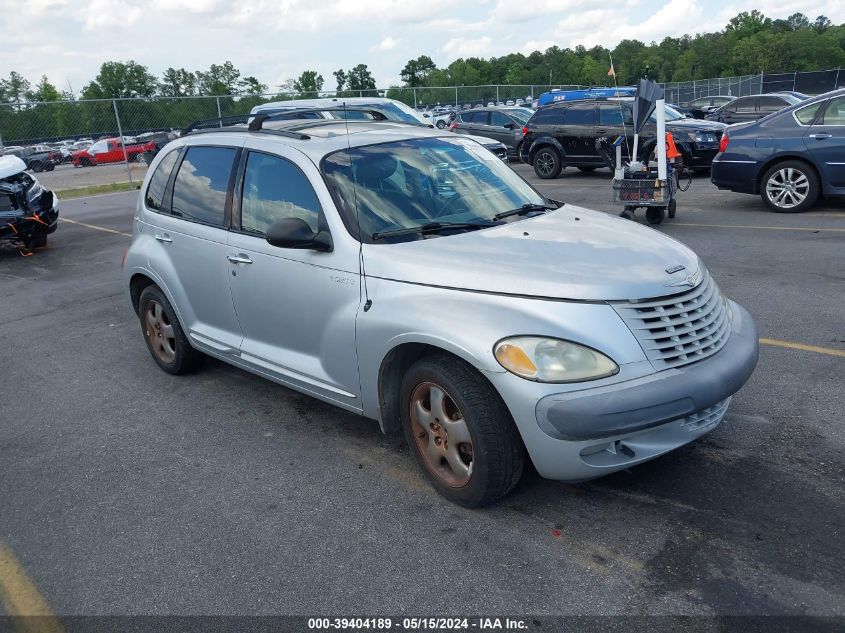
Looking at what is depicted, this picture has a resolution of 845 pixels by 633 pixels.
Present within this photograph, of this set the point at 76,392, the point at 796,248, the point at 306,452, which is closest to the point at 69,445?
the point at 76,392

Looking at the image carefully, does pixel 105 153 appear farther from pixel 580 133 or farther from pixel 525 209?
pixel 525 209

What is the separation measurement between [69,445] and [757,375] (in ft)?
14.5

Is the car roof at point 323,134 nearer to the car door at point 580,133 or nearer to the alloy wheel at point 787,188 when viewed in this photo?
the alloy wheel at point 787,188

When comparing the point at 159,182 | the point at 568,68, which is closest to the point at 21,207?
the point at 159,182

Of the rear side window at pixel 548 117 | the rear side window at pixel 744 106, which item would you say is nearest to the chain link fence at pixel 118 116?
the rear side window at pixel 548 117

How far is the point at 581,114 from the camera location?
54.4 ft

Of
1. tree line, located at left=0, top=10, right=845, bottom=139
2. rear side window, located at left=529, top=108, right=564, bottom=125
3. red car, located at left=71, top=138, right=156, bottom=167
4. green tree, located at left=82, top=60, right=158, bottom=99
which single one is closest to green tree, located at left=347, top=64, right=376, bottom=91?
tree line, located at left=0, top=10, right=845, bottom=139

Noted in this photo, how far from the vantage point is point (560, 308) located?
10.2 feet

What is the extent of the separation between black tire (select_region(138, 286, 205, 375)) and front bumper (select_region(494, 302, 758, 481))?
10.00 ft

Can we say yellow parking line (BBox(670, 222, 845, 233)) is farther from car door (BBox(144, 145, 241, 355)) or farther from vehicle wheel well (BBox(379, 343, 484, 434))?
vehicle wheel well (BBox(379, 343, 484, 434))

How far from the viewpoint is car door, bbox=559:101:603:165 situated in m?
→ 16.5

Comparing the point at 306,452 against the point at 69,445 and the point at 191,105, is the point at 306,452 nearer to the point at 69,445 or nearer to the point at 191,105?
the point at 69,445

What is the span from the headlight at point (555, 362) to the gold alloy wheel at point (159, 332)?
317cm

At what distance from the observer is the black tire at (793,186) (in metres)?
10.2
